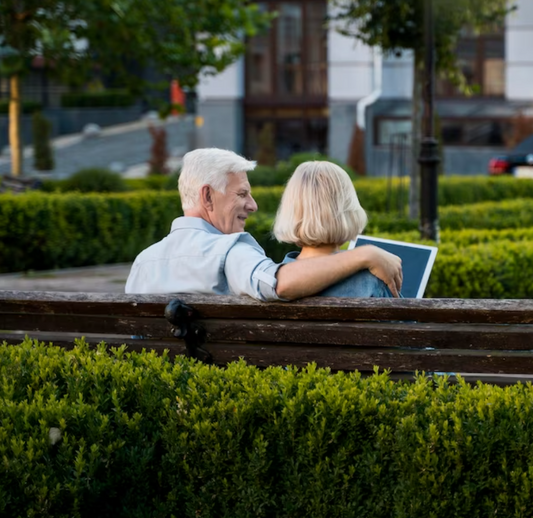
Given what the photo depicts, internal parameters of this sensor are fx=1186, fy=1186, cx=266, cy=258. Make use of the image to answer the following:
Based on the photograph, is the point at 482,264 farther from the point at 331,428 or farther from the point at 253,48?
the point at 253,48

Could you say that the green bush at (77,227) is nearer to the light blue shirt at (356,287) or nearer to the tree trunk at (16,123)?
the tree trunk at (16,123)

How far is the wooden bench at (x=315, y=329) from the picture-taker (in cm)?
390

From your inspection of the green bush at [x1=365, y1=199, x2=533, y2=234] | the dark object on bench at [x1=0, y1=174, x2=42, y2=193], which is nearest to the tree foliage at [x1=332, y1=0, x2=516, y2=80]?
the green bush at [x1=365, y1=199, x2=533, y2=234]

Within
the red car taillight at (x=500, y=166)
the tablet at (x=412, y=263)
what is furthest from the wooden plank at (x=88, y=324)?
the red car taillight at (x=500, y=166)

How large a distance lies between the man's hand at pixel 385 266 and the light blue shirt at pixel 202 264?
13.8 inches

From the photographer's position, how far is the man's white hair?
480 centimetres

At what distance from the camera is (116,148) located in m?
38.9

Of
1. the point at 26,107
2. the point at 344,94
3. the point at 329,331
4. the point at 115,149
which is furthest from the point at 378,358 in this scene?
the point at 26,107

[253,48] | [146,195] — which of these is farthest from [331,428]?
[253,48]

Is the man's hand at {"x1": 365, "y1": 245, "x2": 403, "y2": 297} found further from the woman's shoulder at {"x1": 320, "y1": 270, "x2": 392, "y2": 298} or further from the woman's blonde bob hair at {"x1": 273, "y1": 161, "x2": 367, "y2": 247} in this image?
the woman's blonde bob hair at {"x1": 273, "y1": 161, "x2": 367, "y2": 247}

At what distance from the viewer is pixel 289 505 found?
3541mm

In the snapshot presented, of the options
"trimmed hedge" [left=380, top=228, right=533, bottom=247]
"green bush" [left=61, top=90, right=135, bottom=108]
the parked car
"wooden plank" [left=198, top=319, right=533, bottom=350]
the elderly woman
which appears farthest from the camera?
"green bush" [left=61, top=90, right=135, bottom=108]

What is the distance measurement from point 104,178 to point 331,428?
1698 cm

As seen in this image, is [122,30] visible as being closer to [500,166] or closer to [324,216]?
[500,166]
